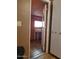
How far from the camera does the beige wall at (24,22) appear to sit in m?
2.71

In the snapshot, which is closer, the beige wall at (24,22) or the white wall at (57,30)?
the beige wall at (24,22)

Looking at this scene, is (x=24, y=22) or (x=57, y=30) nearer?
(x=24, y=22)

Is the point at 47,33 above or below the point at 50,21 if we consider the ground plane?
below

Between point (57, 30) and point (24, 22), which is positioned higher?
point (24, 22)

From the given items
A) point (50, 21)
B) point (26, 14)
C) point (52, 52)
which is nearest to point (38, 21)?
point (50, 21)

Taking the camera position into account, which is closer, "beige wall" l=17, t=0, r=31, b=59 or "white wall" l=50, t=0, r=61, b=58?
"beige wall" l=17, t=0, r=31, b=59

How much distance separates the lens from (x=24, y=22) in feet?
9.25

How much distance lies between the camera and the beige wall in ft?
8.91
